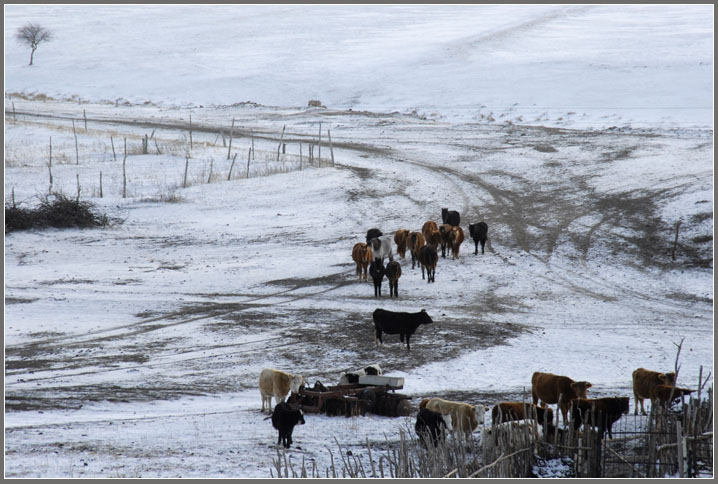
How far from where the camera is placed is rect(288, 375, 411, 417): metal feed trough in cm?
1272

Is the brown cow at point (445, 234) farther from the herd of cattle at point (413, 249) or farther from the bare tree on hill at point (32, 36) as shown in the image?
the bare tree on hill at point (32, 36)

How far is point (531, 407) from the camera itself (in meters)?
10.7

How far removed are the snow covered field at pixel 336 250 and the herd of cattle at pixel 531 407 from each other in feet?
1.56

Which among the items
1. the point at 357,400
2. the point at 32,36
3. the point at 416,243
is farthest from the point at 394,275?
the point at 32,36

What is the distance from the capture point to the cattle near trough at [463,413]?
11289mm

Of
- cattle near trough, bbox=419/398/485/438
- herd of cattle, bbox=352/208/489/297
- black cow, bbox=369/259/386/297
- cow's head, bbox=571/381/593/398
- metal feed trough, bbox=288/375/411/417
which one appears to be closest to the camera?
cattle near trough, bbox=419/398/485/438

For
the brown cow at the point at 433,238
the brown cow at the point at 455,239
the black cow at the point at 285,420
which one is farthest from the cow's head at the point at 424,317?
the brown cow at the point at 455,239

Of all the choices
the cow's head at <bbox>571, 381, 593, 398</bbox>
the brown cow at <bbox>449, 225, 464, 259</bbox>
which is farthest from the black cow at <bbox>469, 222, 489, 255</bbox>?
the cow's head at <bbox>571, 381, 593, 398</bbox>

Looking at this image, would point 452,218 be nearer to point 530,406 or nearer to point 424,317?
point 424,317

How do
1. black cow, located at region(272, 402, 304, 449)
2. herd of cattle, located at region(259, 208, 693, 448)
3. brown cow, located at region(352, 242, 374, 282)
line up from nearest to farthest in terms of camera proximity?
herd of cattle, located at region(259, 208, 693, 448) → black cow, located at region(272, 402, 304, 449) → brown cow, located at region(352, 242, 374, 282)

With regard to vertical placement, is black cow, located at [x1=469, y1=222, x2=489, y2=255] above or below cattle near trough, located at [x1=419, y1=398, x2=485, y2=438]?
above

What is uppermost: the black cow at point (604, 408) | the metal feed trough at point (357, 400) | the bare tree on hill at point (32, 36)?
the bare tree on hill at point (32, 36)

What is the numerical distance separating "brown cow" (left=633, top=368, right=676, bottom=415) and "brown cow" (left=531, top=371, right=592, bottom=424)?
905 millimetres

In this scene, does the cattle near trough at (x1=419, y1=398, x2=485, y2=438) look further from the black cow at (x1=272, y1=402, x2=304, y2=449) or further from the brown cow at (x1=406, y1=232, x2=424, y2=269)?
the brown cow at (x1=406, y1=232, x2=424, y2=269)
